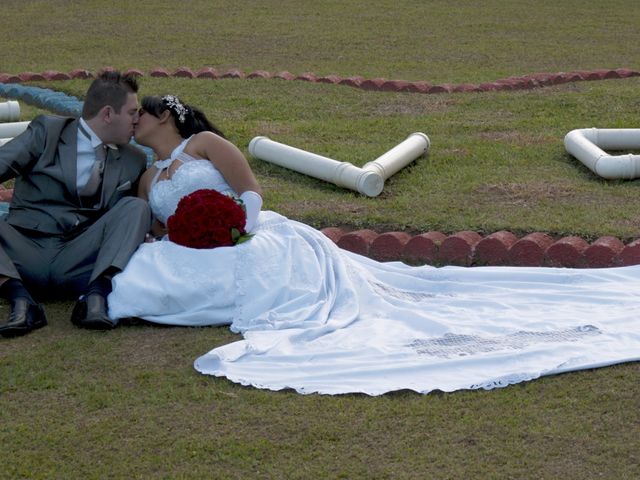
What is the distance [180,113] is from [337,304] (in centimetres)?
169

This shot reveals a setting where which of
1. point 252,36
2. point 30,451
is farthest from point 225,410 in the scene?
point 252,36

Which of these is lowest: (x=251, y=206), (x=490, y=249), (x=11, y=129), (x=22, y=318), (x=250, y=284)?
(x=22, y=318)

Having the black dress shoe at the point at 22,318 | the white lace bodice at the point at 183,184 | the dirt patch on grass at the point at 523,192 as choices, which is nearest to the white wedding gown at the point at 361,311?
the white lace bodice at the point at 183,184

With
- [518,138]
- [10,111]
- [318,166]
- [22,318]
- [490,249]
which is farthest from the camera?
[10,111]

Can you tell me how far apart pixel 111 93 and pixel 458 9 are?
13229 millimetres

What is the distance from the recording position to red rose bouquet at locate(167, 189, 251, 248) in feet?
21.4

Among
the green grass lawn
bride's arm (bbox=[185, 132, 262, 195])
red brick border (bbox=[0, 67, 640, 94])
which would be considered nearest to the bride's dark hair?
bride's arm (bbox=[185, 132, 262, 195])

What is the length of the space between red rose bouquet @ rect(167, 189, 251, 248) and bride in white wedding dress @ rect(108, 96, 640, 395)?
2.4 inches

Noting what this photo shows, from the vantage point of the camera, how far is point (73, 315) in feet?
21.2

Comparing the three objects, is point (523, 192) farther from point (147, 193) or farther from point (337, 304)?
point (147, 193)

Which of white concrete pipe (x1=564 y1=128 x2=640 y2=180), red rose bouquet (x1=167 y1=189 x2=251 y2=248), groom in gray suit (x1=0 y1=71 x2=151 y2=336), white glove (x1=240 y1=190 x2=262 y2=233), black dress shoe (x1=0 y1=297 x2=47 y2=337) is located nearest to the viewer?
black dress shoe (x1=0 y1=297 x2=47 y2=337)

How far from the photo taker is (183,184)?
7.04 meters

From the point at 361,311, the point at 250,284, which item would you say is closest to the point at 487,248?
the point at 361,311

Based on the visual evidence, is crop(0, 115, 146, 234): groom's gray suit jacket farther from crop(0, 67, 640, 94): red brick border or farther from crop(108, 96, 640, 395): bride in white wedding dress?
crop(0, 67, 640, 94): red brick border
